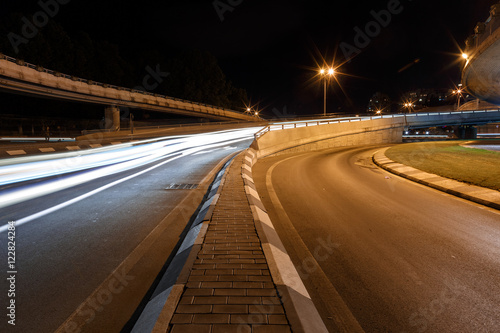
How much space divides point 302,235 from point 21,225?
6.16 m

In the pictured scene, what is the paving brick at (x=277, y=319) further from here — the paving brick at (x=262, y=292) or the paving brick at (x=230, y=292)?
the paving brick at (x=230, y=292)

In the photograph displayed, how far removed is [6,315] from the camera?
3.04 metres

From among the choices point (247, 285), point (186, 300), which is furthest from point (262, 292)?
point (186, 300)

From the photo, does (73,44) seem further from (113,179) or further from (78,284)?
(78,284)

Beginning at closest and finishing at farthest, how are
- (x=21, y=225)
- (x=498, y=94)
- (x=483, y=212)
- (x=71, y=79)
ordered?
(x=21, y=225) < (x=483, y=212) < (x=498, y=94) < (x=71, y=79)

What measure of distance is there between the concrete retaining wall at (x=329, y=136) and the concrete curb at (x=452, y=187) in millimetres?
8991

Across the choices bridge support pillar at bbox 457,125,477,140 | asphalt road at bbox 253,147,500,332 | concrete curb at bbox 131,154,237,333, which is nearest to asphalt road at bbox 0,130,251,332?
concrete curb at bbox 131,154,237,333

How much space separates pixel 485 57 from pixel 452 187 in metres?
19.3

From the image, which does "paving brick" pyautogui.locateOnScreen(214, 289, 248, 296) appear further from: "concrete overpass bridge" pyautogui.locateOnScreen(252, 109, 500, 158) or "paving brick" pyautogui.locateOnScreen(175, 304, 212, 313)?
"concrete overpass bridge" pyautogui.locateOnScreen(252, 109, 500, 158)

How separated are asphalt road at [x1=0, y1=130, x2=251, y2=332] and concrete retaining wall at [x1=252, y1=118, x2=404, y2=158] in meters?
11.6

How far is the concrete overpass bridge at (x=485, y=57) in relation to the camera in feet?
60.6

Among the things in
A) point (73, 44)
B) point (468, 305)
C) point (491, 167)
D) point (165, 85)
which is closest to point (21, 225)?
point (468, 305)

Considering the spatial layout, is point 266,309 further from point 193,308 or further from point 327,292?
point 327,292

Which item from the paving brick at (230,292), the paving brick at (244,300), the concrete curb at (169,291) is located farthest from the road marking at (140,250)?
the paving brick at (244,300)
